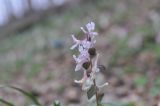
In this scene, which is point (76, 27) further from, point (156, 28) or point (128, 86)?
point (128, 86)

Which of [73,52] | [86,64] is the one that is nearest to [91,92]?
[86,64]

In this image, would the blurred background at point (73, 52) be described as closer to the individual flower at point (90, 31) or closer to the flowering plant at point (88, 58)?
the flowering plant at point (88, 58)

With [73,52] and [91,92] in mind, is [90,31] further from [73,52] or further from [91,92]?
[73,52]

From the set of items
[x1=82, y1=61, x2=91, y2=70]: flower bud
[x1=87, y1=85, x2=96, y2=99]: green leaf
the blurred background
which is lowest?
[x1=87, y1=85, x2=96, y2=99]: green leaf

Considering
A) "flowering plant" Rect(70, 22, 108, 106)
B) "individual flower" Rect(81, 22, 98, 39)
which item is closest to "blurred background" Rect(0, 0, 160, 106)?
"flowering plant" Rect(70, 22, 108, 106)

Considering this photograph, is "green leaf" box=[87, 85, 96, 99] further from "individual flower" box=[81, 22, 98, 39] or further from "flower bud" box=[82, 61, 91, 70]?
"individual flower" box=[81, 22, 98, 39]

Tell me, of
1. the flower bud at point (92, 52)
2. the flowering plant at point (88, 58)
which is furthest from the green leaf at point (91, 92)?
the flower bud at point (92, 52)
